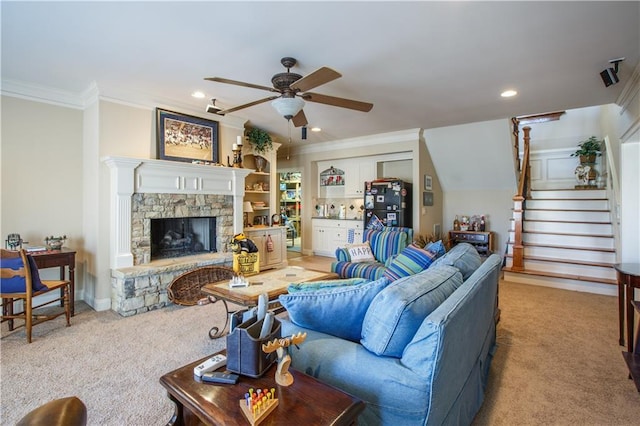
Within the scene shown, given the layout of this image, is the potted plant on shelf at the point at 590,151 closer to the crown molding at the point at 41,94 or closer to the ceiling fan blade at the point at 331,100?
the ceiling fan blade at the point at 331,100

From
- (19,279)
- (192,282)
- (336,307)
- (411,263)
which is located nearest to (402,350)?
(336,307)

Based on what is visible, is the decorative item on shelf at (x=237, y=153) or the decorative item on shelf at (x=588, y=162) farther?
the decorative item on shelf at (x=588, y=162)

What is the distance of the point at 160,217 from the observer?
3.99m

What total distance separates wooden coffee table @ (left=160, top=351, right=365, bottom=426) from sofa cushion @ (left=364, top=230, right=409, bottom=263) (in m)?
3.00

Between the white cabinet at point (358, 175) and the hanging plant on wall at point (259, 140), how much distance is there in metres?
1.92

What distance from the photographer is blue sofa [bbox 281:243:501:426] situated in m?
1.22

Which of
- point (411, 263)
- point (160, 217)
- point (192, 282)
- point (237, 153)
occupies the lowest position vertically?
point (192, 282)

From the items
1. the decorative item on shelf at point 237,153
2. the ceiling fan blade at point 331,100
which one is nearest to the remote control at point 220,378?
the ceiling fan blade at point 331,100

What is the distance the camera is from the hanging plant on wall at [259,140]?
17.3ft

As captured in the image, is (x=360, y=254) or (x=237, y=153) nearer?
(x=360, y=254)

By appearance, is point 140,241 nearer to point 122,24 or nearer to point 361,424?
point 122,24

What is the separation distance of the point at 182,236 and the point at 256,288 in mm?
2511

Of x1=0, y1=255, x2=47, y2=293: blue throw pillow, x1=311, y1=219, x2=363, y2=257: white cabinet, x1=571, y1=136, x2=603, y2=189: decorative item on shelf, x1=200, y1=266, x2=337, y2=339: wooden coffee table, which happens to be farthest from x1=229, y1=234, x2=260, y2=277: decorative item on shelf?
x1=571, y1=136, x2=603, y2=189: decorative item on shelf

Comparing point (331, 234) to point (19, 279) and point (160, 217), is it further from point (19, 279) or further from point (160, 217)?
point (19, 279)
